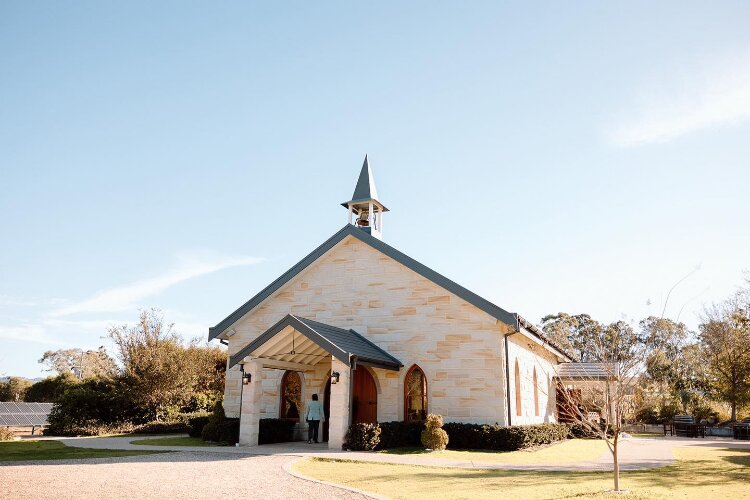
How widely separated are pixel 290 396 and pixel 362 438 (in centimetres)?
615

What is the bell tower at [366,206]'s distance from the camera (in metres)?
24.6

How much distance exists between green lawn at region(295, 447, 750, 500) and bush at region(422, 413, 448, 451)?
3302mm

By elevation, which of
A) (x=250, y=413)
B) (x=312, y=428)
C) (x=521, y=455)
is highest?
(x=250, y=413)

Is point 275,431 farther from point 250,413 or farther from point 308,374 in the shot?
point 308,374

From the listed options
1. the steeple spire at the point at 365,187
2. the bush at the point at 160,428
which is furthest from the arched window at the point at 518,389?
the bush at the point at 160,428

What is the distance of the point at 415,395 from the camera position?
19.9m

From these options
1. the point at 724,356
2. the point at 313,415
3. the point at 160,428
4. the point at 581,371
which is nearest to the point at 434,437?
the point at 313,415

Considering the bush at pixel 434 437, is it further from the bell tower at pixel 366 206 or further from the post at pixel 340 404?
the bell tower at pixel 366 206

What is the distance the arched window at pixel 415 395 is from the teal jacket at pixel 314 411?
300 cm

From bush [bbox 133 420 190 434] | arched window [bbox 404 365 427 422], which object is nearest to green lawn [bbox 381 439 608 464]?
arched window [bbox 404 365 427 422]

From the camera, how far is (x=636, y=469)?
44.9 feet

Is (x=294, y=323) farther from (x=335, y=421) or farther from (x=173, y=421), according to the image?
(x=173, y=421)

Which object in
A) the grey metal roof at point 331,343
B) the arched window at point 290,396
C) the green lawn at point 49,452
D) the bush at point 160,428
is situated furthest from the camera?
the bush at point 160,428

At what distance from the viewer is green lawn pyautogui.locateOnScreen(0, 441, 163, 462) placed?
14.4 metres
